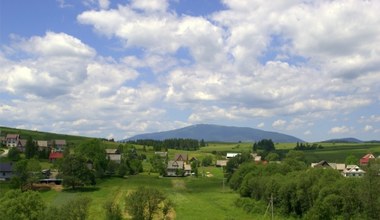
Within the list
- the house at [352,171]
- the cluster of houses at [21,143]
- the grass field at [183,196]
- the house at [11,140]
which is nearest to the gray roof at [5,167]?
the grass field at [183,196]

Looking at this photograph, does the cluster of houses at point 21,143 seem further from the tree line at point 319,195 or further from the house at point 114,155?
the tree line at point 319,195

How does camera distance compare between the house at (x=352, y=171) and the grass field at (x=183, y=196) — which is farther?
the house at (x=352, y=171)

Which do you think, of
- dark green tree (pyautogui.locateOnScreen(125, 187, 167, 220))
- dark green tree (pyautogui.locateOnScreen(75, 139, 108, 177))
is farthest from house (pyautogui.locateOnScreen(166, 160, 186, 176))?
dark green tree (pyautogui.locateOnScreen(125, 187, 167, 220))

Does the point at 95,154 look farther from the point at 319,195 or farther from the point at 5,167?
the point at 319,195

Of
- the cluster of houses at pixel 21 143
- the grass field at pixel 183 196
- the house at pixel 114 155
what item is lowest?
the grass field at pixel 183 196

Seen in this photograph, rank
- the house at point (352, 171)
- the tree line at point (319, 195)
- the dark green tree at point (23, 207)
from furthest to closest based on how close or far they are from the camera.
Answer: the house at point (352, 171) → the tree line at point (319, 195) → the dark green tree at point (23, 207)

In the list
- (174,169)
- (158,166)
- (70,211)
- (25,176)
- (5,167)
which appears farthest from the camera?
(174,169)

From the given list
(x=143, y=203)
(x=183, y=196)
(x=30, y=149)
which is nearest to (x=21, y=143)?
(x=30, y=149)

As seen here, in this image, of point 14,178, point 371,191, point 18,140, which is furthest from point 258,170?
point 18,140

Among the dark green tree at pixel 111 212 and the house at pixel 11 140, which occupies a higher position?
the house at pixel 11 140

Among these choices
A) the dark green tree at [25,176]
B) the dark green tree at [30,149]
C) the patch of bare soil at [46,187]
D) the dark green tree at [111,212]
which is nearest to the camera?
the dark green tree at [111,212]

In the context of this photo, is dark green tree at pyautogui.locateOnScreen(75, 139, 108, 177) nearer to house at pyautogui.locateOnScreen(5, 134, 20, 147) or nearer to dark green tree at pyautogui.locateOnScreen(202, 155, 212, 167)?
house at pyautogui.locateOnScreen(5, 134, 20, 147)

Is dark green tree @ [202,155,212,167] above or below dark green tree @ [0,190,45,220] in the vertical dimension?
above

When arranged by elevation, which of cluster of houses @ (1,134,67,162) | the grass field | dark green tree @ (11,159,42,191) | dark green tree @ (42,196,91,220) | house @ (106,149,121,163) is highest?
cluster of houses @ (1,134,67,162)
